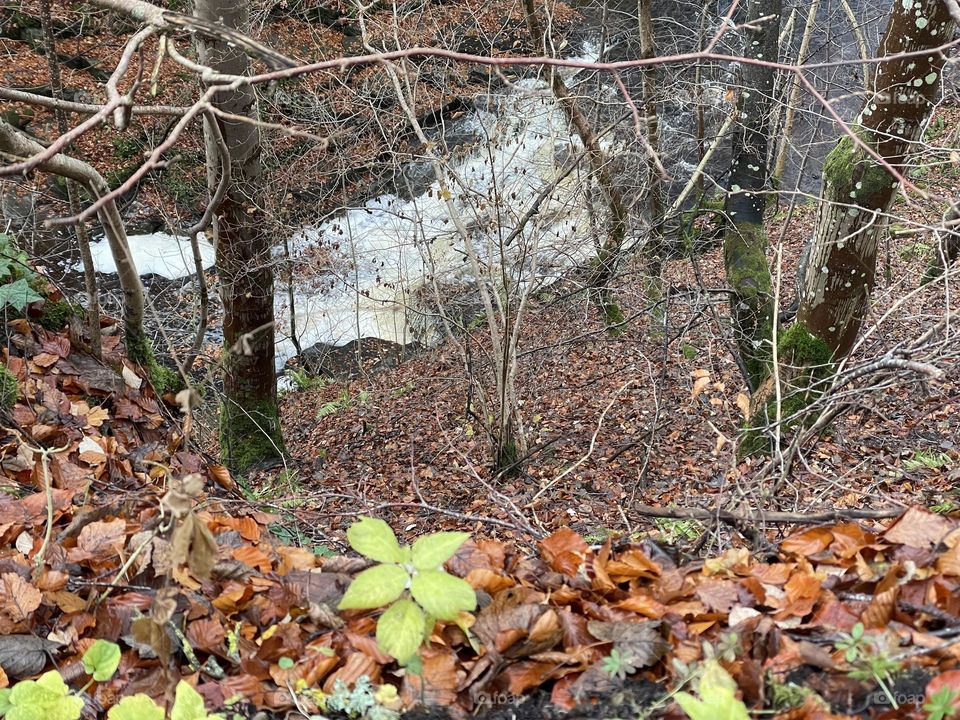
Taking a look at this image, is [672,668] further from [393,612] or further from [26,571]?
[26,571]

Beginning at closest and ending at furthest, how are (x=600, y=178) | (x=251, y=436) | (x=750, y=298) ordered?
(x=750, y=298) < (x=251, y=436) < (x=600, y=178)

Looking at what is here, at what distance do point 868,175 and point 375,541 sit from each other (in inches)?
168

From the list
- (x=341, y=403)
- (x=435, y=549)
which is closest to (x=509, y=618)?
(x=435, y=549)

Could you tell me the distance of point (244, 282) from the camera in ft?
20.7

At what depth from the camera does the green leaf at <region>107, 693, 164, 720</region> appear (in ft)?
4.70

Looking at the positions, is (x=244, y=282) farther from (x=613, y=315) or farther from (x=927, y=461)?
(x=927, y=461)

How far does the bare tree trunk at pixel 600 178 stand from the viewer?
21.4 ft

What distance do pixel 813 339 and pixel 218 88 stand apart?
436cm

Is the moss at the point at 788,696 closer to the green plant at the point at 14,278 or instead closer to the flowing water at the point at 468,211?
the green plant at the point at 14,278

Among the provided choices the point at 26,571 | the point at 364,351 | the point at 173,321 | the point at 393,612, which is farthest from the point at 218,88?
the point at 364,351

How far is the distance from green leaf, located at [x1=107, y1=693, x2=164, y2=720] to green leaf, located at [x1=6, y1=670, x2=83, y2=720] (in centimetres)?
9

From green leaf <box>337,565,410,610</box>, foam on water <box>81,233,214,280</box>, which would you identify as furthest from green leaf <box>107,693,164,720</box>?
foam on water <box>81,233,214,280</box>

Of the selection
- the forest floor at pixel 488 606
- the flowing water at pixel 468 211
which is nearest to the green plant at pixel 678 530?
the forest floor at pixel 488 606

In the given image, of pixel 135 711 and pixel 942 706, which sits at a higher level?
pixel 135 711
